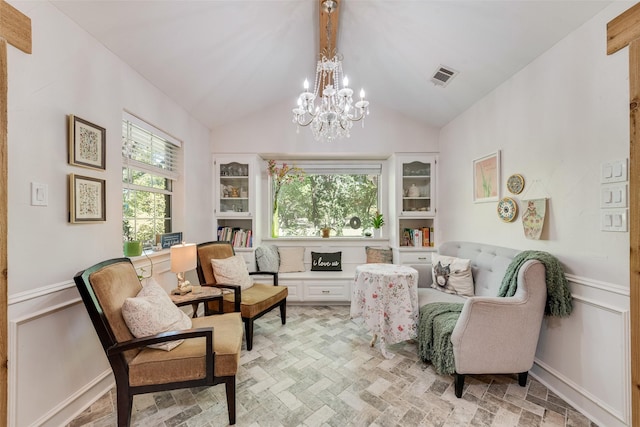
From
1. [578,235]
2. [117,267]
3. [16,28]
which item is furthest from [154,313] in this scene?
[578,235]

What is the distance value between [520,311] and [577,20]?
1.94 meters

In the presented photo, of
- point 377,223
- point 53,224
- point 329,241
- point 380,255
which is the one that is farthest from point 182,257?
point 377,223

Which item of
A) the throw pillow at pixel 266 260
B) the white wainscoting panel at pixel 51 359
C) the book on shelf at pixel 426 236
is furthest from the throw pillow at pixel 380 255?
the white wainscoting panel at pixel 51 359

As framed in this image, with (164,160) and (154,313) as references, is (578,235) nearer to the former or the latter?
(154,313)

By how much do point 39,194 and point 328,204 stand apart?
3319 mm

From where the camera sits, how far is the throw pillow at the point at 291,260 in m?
3.85

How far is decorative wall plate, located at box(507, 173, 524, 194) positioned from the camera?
7.43 feet

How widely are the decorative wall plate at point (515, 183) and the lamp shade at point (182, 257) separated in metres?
2.92

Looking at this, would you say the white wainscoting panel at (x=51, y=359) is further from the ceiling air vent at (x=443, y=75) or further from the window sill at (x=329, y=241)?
the ceiling air vent at (x=443, y=75)

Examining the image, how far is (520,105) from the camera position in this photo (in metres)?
2.28

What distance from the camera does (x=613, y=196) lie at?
5.08ft

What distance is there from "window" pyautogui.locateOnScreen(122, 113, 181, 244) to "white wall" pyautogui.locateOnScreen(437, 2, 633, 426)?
3.38 meters

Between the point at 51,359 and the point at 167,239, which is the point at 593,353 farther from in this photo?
the point at 167,239

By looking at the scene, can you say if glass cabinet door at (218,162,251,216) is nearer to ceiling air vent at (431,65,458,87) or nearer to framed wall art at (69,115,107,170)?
framed wall art at (69,115,107,170)
